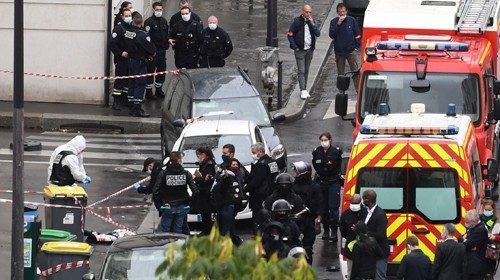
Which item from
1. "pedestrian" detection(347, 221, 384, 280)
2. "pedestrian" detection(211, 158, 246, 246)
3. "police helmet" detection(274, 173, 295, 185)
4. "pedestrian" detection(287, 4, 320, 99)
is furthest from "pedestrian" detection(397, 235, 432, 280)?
"pedestrian" detection(287, 4, 320, 99)

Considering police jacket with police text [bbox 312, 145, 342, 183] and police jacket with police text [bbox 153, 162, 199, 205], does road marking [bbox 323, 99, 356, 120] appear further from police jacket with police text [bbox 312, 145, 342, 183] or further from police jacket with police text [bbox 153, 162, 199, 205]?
police jacket with police text [bbox 153, 162, 199, 205]

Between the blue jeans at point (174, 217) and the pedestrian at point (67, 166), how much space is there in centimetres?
125

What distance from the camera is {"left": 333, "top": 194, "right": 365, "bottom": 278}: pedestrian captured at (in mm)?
18406

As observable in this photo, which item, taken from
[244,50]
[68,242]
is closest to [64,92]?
[244,50]

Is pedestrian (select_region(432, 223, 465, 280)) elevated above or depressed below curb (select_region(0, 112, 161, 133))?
above

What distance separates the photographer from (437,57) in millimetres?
22359

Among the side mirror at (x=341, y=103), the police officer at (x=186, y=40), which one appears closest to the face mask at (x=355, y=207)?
the side mirror at (x=341, y=103)

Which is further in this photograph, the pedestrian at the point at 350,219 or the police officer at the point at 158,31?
the police officer at the point at 158,31

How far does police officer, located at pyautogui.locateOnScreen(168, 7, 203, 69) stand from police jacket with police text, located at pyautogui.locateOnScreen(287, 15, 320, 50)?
173 cm

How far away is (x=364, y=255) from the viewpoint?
1786cm

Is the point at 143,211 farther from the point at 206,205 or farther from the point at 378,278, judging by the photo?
the point at 378,278

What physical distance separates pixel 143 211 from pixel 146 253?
266 inches

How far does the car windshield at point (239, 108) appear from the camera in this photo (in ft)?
81.8

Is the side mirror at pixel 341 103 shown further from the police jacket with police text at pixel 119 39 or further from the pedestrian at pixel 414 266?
the police jacket with police text at pixel 119 39
